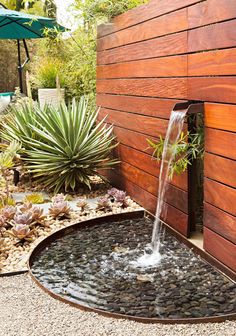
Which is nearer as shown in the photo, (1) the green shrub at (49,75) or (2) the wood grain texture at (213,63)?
(2) the wood grain texture at (213,63)

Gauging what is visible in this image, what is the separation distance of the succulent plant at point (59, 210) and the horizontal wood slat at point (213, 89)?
4.99ft

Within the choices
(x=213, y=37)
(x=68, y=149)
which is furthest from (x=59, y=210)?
(x=213, y=37)

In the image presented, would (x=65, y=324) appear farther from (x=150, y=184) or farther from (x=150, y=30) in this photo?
(x=150, y=30)

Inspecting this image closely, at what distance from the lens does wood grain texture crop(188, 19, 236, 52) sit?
280cm

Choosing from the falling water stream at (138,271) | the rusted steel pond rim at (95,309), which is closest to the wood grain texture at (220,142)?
the falling water stream at (138,271)

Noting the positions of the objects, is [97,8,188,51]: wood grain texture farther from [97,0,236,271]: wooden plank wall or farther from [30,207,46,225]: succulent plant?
[30,207,46,225]: succulent plant

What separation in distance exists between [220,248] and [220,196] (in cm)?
34

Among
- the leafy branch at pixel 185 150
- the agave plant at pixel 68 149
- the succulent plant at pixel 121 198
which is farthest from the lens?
the agave plant at pixel 68 149

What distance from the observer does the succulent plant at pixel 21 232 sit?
3.55 m

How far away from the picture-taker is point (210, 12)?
3.03 metres

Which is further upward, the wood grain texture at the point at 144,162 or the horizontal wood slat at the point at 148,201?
the wood grain texture at the point at 144,162

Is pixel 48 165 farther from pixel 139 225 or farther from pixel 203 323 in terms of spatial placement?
pixel 203 323

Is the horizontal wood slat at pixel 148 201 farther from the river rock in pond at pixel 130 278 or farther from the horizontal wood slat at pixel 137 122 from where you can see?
the horizontal wood slat at pixel 137 122

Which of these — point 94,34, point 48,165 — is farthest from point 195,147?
point 94,34
